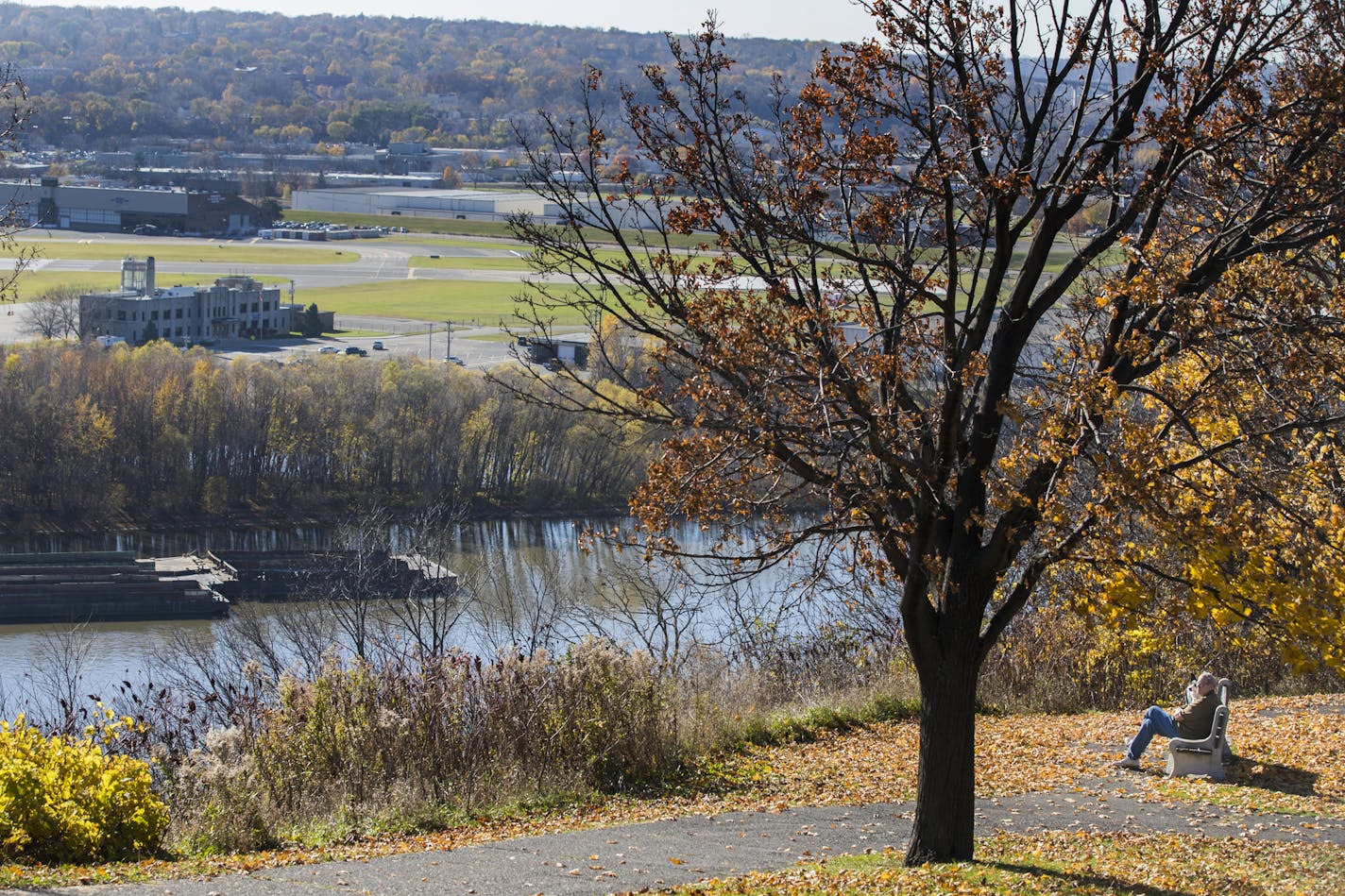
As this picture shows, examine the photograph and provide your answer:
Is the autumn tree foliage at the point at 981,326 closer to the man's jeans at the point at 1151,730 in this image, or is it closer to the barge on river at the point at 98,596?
the man's jeans at the point at 1151,730

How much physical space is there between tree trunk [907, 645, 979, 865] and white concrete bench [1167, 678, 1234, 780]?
3274 mm

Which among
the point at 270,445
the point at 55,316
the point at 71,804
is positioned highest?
the point at 55,316

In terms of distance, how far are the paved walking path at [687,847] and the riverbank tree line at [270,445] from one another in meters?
41.3

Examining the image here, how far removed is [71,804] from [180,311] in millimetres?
71198

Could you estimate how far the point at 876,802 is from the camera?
11117 millimetres

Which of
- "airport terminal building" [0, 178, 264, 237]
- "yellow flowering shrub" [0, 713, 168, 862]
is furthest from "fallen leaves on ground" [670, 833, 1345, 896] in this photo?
"airport terminal building" [0, 178, 264, 237]

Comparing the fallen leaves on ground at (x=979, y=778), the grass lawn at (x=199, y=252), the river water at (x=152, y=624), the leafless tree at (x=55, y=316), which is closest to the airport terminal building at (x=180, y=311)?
the leafless tree at (x=55, y=316)

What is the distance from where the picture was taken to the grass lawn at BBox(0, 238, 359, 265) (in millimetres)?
106812

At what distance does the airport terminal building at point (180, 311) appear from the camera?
7306 centimetres

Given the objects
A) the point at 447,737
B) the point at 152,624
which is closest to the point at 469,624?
the point at 152,624

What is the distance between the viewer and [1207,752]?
11.1 m

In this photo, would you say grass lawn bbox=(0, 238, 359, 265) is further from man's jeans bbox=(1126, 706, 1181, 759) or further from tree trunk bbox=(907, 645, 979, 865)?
tree trunk bbox=(907, 645, 979, 865)

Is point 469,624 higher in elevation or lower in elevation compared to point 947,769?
lower

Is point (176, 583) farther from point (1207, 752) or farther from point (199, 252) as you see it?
point (199, 252)
